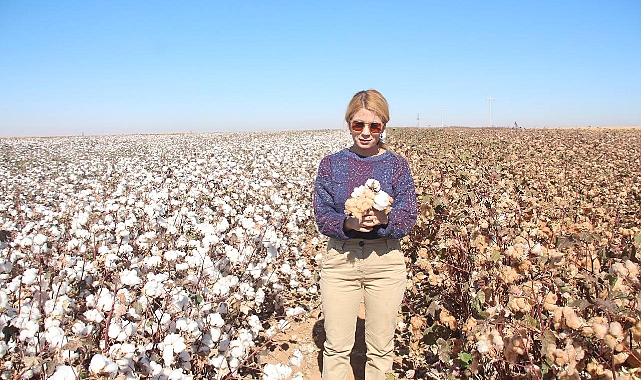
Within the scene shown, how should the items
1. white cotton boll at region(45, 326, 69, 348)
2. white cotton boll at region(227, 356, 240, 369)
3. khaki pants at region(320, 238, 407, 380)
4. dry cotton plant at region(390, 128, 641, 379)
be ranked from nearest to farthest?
1. dry cotton plant at region(390, 128, 641, 379)
2. white cotton boll at region(45, 326, 69, 348)
3. khaki pants at region(320, 238, 407, 380)
4. white cotton boll at region(227, 356, 240, 369)

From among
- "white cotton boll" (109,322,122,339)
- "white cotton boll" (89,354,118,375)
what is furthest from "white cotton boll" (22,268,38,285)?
"white cotton boll" (89,354,118,375)

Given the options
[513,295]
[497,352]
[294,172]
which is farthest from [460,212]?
[294,172]

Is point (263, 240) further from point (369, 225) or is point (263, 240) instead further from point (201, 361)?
point (369, 225)

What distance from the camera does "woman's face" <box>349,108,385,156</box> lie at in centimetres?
231

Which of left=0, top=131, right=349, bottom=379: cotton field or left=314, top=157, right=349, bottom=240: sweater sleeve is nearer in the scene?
left=0, top=131, right=349, bottom=379: cotton field

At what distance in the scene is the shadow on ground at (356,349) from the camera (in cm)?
339

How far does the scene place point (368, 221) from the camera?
2.15 m

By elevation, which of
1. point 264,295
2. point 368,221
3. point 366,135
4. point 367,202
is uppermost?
point 366,135

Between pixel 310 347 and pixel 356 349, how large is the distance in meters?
0.41

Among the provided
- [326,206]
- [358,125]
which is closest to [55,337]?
[326,206]

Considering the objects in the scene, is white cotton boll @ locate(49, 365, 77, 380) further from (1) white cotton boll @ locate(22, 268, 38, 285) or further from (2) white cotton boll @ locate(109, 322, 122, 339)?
(1) white cotton boll @ locate(22, 268, 38, 285)

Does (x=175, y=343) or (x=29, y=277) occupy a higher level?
(x=29, y=277)

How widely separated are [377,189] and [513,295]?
3.22ft

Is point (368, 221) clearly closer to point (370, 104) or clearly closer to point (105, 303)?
point (370, 104)
